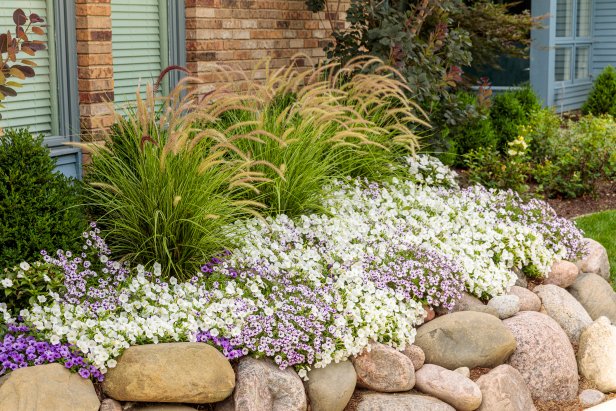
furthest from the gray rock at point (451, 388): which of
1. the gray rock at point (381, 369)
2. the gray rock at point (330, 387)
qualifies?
the gray rock at point (330, 387)

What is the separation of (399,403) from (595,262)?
9.12 ft

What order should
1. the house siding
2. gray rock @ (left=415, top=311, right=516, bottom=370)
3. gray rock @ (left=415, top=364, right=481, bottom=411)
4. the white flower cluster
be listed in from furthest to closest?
the house siding, the white flower cluster, gray rock @ (left=415, top=311, right=516, bottom=370), gray rock @ (left=415, top=364, right=481, bottom=411)

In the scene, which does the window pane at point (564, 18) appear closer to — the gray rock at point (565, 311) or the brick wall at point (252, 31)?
the brick wall at point (252, 31)

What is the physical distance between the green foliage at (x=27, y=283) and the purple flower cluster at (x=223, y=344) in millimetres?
771

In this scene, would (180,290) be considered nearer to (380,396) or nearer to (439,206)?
(380,396)

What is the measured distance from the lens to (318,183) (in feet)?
20.9

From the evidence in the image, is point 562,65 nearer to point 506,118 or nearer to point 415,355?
point 506,118

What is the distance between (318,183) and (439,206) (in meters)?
0.92

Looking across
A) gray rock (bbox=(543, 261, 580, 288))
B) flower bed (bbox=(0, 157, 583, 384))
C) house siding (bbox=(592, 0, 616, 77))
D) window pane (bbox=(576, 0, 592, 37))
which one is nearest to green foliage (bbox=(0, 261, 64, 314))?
flower bed (bbox=(0, 157, 583, 384))

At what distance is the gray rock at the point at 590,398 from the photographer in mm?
5518

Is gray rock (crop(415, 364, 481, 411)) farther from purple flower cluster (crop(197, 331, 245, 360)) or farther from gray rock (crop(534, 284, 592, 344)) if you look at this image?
gray rock (crop(534, 284, 592, 344))

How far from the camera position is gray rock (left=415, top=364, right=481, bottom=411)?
16.0ft

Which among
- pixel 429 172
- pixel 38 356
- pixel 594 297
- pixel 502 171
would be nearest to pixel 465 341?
pixel 594 297

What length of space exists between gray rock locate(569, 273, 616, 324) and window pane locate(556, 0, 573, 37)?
9730 mm
